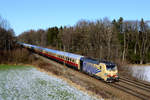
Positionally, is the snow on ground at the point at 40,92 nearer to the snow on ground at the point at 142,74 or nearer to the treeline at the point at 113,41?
the snow on ground at the point at 142,74

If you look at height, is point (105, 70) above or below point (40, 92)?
above

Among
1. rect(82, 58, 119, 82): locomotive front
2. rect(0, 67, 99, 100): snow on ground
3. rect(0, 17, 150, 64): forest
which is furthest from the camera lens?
rect(0, 17, 150, 64): forest

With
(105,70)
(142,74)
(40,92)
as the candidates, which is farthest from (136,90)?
(40,92)

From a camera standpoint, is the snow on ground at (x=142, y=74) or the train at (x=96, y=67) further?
the snow on ground at (x=142, y=74)

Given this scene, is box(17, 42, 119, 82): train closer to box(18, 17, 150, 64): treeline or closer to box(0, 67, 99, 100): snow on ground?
box(0, 67, 99, 100): snow on ground

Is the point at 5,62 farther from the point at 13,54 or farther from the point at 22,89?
the point at 22,89

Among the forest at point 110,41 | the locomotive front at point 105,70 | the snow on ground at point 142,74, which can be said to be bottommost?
the snow on ground at point 142,74

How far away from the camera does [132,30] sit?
179ft

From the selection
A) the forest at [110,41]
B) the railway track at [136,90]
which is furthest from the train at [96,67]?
the forest at [110,41]

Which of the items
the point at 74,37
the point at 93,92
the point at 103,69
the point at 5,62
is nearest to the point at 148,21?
the point at 74,37

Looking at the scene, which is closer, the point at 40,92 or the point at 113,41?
the point at 40,92

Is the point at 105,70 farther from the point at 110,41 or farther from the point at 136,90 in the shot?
the point at 110,41

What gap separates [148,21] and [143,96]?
40.9 meters

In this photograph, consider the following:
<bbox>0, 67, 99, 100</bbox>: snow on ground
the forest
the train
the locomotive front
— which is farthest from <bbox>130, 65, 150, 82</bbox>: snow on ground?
<bbox>0, 67, 99, 100</bbox>: snow on ground
